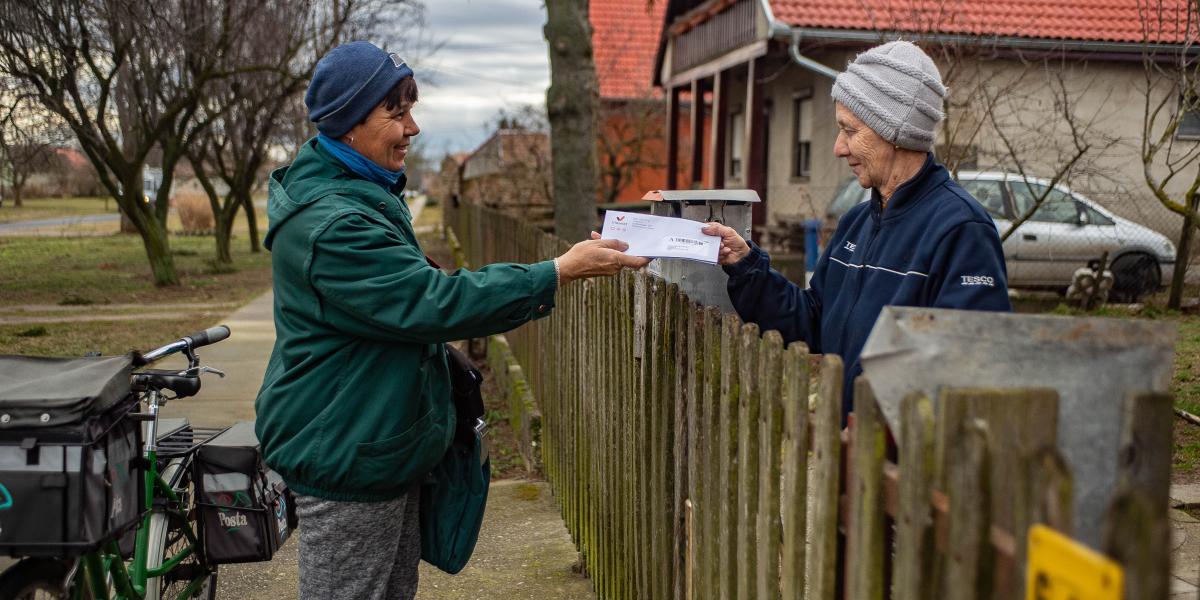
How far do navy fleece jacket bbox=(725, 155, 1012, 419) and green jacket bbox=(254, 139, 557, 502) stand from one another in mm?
711

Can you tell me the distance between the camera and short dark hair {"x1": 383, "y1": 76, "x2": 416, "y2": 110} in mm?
2723

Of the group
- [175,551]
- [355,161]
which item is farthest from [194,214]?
[355,161]

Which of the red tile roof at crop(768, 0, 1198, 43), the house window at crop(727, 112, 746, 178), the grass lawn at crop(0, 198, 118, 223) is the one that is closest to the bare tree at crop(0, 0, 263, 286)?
the grass lawn at crop(0, 198, 118, 223)

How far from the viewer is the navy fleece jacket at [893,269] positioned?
2441 mm

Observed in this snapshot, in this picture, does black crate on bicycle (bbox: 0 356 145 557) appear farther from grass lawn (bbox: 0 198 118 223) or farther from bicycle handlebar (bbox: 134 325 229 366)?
grass lawn (bbox: 0 198 118 223)

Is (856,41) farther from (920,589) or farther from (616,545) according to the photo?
(920,589)

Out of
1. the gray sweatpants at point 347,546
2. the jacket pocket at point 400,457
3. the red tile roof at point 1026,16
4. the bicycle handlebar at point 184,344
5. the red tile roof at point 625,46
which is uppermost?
the red tile roof at point 625,46

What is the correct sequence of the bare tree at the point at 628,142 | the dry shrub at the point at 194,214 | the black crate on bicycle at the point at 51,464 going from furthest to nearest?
the dry shrub at the point at 194,214 < the bare tree at the point at 628,142 < the black crate on bicycle at the point at 51,464

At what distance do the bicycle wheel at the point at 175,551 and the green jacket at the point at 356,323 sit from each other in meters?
1.15

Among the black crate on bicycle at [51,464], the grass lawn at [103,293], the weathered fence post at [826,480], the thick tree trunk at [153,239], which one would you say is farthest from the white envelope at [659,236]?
the thick tree trunk at [153,239]

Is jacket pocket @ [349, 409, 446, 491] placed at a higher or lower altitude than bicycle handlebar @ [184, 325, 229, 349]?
lower

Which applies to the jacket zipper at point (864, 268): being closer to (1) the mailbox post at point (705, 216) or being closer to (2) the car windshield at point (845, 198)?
(1) the mailbox post at point (705, 216)

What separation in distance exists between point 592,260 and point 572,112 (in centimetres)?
665

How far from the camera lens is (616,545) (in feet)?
12.4
